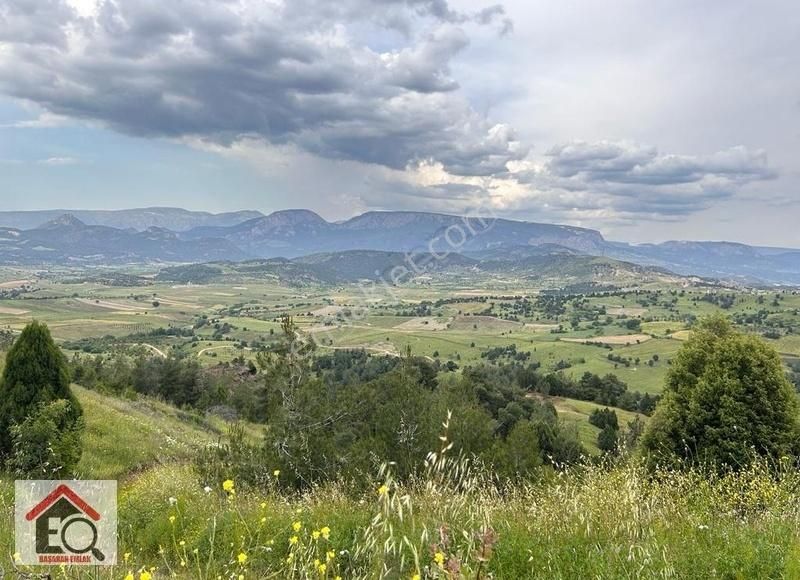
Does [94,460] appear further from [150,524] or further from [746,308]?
[746,308]

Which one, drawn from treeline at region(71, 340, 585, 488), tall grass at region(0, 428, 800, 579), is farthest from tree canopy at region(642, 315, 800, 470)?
tall grass at region(0, 428, 800, 579)

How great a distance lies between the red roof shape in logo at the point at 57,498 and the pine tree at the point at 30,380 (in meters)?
5.94

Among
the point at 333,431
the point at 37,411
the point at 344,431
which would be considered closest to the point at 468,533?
the point at 37,411

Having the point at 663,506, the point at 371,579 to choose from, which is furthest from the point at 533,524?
the point at 371,579

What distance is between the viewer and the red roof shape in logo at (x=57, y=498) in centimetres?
596

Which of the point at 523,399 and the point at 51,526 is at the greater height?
the point at 51,526

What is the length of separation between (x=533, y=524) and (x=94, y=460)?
13.8m

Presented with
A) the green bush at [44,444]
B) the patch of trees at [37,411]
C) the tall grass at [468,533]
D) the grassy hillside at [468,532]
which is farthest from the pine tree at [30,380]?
the tall grass at [468,533]

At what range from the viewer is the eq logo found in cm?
482

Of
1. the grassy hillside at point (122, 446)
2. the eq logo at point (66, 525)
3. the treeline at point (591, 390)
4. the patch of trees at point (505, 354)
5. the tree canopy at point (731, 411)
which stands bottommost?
the patch of trees at point (505, 354)

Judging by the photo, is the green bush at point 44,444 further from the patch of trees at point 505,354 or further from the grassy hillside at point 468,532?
the patch of trees at point 505,354

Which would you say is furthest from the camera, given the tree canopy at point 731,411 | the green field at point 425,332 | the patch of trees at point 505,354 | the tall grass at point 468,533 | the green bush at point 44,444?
the patch of trees at point 505,354

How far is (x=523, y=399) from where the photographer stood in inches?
2992

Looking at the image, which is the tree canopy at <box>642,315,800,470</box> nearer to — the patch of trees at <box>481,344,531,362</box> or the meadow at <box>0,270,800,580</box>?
the meadow at <box>0,270,800,580</box>
